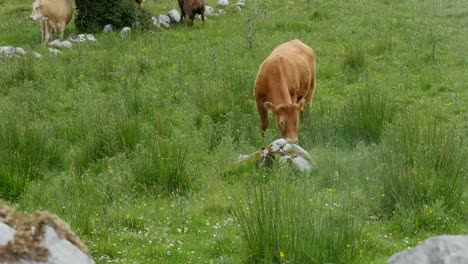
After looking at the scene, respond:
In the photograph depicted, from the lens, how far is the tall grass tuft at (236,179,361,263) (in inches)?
205

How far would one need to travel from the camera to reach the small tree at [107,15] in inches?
677

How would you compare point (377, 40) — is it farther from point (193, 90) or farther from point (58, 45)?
point (58, 45)

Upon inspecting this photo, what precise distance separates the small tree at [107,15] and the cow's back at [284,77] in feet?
22.0

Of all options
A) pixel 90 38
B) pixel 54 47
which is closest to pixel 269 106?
pixel 54 47

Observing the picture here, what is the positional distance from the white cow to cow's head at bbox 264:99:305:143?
8.14 meters

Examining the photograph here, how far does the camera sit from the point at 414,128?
7551mm

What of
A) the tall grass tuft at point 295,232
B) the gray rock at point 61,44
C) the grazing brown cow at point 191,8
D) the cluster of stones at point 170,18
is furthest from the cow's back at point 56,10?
the tall grass tuft at point 295,232

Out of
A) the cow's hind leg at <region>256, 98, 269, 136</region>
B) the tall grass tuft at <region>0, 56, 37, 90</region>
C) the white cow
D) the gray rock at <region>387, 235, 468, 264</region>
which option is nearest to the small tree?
the white cow

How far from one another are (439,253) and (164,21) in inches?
620

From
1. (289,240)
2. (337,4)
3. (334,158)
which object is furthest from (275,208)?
(337,4)

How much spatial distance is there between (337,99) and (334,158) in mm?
4255

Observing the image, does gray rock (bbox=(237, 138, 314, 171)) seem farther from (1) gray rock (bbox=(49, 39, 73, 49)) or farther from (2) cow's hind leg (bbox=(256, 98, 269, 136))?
(1) gray rock (bbox=(49, 39, 73, 49))

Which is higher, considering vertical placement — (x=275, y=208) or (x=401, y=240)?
(x=275, y=208)

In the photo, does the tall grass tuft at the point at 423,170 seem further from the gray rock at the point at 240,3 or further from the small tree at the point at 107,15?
the gray rock at the point at 240,3
